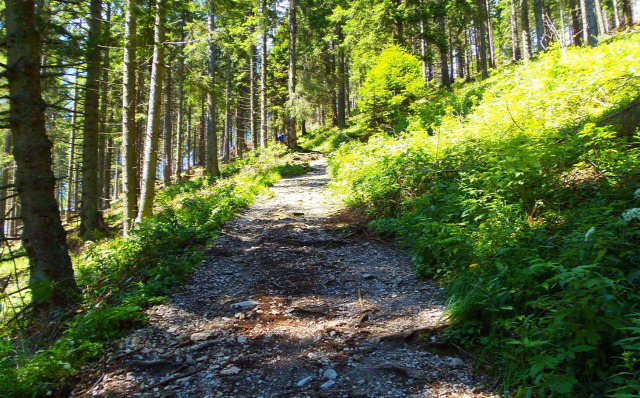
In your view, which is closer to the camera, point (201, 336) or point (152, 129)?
point (201, 336)

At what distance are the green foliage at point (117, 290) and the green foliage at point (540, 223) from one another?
3314mm

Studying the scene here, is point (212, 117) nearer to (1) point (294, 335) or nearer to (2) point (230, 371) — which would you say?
(1) point (294, 335)

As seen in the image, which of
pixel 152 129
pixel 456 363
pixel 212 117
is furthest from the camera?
pixel 212 117

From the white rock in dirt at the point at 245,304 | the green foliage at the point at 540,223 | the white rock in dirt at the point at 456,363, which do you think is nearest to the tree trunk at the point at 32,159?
the white rock in dirt at the point at 245,304

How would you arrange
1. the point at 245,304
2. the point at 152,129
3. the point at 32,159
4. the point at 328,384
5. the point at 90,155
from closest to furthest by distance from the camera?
the point at 328,384, the point at 32,159, the point at 245,304, the point at 152,129, the point at 90,155

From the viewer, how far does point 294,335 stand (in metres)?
3.61

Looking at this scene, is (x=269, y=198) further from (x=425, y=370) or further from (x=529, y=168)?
(x=425, y=370)

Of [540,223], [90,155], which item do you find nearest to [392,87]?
[540,223]

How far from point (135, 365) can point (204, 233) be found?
3.77m

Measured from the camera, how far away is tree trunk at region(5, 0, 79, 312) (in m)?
3.92

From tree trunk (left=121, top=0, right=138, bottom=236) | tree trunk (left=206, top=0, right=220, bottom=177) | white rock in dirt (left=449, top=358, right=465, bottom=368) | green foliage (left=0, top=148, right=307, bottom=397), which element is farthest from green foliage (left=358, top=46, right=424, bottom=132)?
white rock in dirt (left=449, top=358, right=465, bottom=368)

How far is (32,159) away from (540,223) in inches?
229

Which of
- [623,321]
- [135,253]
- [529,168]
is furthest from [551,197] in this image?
[135,253]

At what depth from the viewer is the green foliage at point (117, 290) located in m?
2.88
